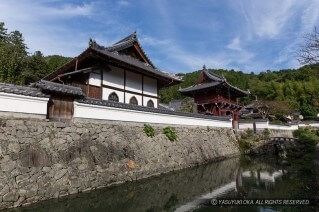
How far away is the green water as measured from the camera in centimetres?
907

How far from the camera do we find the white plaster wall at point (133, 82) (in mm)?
18531

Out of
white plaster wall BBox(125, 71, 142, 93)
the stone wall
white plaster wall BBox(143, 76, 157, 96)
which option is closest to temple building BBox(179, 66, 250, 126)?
white plaster wall BBox(143, 76, 157, 96)

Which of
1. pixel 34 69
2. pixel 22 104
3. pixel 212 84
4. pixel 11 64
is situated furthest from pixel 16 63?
pixel 22 104

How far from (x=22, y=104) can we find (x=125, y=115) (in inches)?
225

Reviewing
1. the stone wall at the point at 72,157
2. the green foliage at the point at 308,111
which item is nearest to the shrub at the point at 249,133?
the stone wall at the point at 72,157

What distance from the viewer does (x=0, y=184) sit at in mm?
8203

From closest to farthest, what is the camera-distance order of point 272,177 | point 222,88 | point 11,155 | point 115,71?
point 11,155, point 272,177, point 115,71, point 222,88

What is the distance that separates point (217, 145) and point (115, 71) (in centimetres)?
1173

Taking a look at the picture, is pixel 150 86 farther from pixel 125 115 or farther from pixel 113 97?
pixel 125 115

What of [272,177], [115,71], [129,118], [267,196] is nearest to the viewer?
[267,196]

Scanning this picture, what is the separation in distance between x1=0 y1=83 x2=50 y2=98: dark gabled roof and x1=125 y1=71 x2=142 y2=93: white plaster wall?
844 centimetres

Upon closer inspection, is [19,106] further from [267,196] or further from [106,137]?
[267,196]

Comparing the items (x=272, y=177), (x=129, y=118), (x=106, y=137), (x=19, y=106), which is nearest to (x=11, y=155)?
(x=19, y=106)

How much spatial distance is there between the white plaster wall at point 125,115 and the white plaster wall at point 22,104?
162cm
